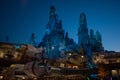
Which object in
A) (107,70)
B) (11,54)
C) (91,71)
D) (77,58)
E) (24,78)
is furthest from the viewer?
(77,58)

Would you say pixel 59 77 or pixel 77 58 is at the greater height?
pixel 77 58

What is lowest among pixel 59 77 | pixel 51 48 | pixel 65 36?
pixel 59 77

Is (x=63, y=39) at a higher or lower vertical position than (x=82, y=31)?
lower

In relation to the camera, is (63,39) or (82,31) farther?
(82,31)

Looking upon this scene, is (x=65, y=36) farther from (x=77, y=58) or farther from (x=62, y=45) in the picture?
(x=77, y=58)

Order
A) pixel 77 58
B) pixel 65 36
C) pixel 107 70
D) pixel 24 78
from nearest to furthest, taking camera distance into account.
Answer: pixel 24 78 → pixel 107 70 → pixel 77 58 → pixel 65 36

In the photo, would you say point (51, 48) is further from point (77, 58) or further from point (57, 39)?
point (77, 58)

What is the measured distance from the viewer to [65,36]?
112438 millimetres

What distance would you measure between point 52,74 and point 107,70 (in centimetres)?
938

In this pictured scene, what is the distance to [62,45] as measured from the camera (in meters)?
102

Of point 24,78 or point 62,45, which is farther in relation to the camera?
point 62,45

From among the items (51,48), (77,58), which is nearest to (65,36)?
(51,48)

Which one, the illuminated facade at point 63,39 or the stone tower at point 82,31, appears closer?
the illuminated facade at point 63,39

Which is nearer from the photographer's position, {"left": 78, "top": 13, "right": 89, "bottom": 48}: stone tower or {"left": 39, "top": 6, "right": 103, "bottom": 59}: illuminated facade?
{"left": 39, "top": 6, "right": 103, "bottom": 59}: illuminated facade
